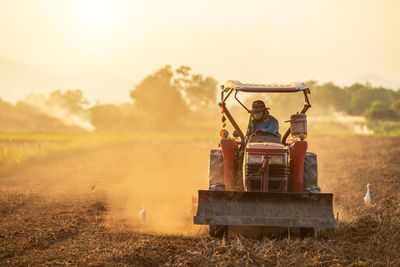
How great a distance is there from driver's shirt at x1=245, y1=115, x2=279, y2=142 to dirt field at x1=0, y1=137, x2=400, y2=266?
2159mm

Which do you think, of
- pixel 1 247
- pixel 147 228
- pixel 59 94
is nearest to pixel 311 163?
pixel 147 228

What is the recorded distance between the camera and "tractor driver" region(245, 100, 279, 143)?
320 inches

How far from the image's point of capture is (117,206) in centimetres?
1143

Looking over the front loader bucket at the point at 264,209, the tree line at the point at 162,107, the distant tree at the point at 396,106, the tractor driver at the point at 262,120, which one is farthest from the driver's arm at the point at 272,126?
the distant tree at the point at 396,106

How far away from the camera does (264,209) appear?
6.71 metres

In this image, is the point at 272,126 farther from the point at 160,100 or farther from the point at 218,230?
the point at 160,100

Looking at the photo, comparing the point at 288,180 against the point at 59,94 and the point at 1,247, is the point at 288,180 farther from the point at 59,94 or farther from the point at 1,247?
the point at 59,94

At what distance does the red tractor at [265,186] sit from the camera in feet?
21.8

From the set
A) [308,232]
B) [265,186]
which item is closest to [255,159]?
[265,186]

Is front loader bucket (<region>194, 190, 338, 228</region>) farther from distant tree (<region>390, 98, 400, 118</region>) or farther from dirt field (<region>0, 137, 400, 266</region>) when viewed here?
distant tree (<region>390, 98, 400, 118</region>)

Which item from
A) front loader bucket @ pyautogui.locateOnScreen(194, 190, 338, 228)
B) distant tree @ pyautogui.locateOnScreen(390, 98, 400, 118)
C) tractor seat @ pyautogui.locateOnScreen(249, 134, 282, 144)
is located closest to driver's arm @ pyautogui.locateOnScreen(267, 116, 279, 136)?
tractor seat @ pyautogui.locateOnScreen(249, 134, 282, 144)

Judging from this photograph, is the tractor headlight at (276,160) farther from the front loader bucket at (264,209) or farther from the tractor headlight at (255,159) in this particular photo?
the front loader bucket at (264,209)

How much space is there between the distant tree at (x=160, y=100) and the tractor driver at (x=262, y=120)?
51.9m

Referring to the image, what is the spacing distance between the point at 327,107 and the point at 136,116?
97.9 ft
